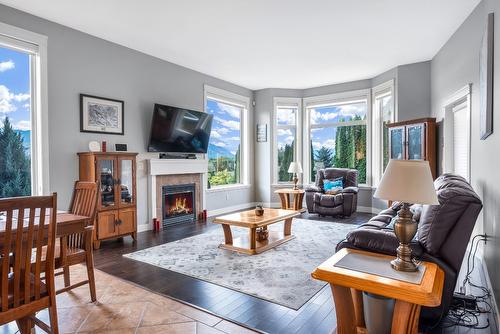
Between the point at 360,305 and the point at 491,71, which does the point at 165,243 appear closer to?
the point at 360,305

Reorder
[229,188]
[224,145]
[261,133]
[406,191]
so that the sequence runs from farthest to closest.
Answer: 1. [261,133]
2. [224,145]
3. [229,188]
4. [406,191]

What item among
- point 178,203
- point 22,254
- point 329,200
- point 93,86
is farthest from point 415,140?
point 22,254

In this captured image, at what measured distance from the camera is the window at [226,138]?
6.73 metres

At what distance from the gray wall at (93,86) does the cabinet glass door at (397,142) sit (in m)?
3.87

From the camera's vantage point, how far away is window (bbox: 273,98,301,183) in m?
7.72

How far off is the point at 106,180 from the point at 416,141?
192 inches

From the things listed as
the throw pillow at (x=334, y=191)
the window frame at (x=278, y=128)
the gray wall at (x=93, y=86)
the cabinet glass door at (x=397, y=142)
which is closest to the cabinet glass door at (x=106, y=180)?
the gray wall at (x=93, y=86)

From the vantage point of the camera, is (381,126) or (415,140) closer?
(415,140)

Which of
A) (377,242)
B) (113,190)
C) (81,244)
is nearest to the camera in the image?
(377,242)

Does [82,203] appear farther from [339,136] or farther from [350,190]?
[339,136]

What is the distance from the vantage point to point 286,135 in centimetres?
780

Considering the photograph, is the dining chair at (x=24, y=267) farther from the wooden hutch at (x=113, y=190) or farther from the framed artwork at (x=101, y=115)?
the framed artwork at (x=101, y=115)

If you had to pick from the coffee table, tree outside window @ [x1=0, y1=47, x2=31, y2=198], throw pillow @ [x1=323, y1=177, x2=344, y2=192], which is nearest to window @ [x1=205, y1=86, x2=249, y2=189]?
throw pillow @ [x1=323, y1=177, x2=344, y2=192]

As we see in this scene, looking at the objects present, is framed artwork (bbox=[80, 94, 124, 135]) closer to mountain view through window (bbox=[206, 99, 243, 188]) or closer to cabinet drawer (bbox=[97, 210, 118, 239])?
cabinet drawer (bbox=[97, 210, 118, 239])
